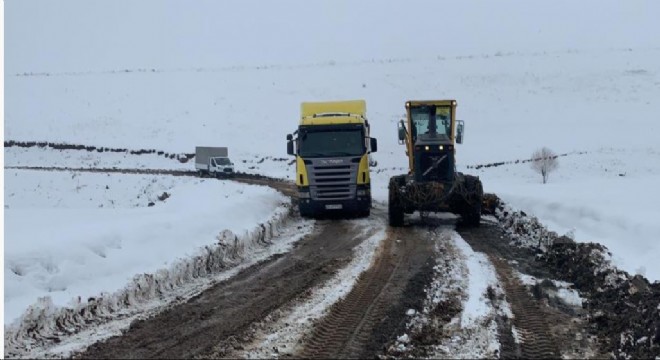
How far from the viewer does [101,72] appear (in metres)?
88.4

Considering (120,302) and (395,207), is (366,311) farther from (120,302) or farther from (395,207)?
(395,207)

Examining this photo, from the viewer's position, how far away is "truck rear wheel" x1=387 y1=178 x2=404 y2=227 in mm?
18234

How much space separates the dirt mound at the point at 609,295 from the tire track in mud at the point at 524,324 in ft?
1.86

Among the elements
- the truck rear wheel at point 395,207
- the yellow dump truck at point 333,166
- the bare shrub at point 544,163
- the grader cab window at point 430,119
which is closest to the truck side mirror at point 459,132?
the grader cab window at point 430,119

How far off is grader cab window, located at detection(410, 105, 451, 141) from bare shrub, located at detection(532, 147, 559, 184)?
22.9m

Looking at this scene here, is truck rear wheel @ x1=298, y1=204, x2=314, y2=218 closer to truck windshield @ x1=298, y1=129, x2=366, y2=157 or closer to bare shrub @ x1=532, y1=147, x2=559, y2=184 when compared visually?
truck windshield @ x1=298, y1=129, x2=366, y2=157

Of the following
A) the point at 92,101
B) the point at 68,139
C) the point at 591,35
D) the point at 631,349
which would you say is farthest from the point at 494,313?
the point at 591,35

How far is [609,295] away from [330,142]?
41.0 feet

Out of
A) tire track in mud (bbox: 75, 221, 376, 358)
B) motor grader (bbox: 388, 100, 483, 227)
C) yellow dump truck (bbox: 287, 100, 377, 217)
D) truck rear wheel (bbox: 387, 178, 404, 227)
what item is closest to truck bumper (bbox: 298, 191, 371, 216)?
yellow dump truck (bbox: 287, 100, 377, 217)

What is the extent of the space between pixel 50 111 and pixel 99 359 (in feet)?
233

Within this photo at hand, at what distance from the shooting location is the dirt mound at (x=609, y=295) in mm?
7074

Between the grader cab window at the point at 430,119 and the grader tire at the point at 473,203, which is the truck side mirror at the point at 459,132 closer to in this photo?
the grader cab window at the point at 430,119

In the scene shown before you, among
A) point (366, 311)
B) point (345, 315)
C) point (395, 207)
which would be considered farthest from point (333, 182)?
point (345, 315)

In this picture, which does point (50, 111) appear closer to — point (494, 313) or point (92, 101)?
point (92, 101)
